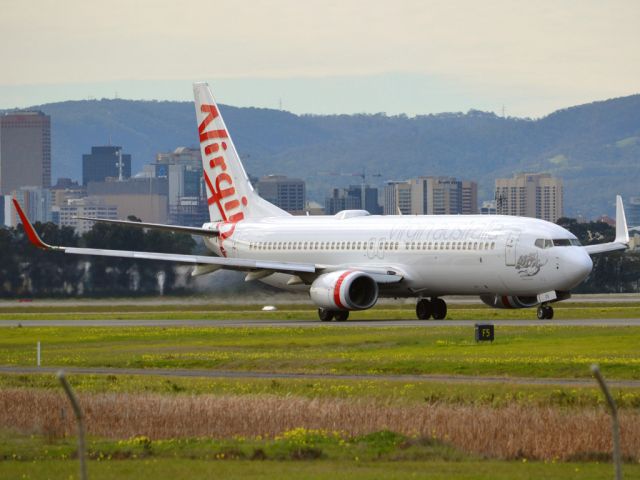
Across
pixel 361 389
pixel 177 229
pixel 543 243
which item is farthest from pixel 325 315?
pixel 361 389

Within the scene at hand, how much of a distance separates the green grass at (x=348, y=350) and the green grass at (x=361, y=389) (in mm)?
4099

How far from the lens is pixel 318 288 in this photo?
74.2m

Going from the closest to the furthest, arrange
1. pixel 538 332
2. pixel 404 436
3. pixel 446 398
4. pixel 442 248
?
pixel 404 436
pixel 446 398
pixel 538 332
pixel 442 248

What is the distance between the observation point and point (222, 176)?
295 feet

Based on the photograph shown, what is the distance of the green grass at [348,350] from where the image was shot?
47312mm

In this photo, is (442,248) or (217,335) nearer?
(217,335)

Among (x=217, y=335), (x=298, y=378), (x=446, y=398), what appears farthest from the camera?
(x=217, y=335)

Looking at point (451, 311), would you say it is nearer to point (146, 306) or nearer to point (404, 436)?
point (146, 306)

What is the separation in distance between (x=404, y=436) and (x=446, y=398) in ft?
21.9

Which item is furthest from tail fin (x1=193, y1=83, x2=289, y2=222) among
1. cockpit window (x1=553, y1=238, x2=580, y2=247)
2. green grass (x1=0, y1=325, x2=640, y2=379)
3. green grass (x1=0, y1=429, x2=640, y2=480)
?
green grass (x1=0, y1=429, x2=640, y2=480)

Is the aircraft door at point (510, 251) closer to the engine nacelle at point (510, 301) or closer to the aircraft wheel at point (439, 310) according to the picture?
the engine nacelle at point (510, 301)

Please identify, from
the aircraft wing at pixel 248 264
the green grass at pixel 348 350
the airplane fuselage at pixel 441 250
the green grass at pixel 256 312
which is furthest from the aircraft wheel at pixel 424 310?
the green grass at pixel 348 350

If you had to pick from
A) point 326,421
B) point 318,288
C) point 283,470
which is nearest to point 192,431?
point 326,421

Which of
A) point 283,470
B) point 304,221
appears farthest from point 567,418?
point 304,221
